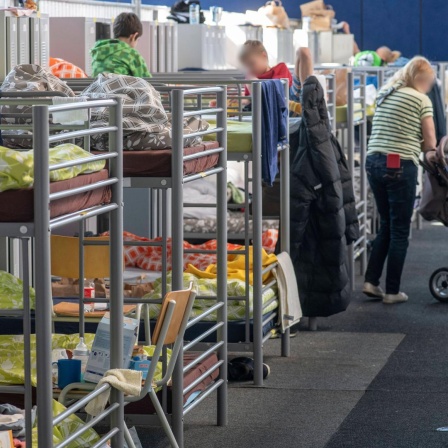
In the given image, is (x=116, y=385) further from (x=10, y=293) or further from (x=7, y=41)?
(x=7, y=41)

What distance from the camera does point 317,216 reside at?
5969 mm

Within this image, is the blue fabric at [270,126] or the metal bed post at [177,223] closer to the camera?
the metal bed post at [177,223]

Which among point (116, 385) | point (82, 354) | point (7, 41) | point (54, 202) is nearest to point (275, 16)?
point (7, 41)

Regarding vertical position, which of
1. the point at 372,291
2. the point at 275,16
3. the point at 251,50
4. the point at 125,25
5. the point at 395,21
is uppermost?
the point at 395,21

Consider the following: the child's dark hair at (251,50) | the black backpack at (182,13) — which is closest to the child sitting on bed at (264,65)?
the child's dark hair at (251,50)

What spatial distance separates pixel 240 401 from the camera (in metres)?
4.87

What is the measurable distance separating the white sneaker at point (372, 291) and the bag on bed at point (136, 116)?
3342 millimetres

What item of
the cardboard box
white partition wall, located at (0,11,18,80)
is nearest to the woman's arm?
white partition wall, located at (0,11,18,80)

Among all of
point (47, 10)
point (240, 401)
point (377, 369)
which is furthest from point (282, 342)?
point (47, 10)

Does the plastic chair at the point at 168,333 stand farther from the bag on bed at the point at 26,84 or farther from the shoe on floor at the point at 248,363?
the shoe on floor at the point at 248,363

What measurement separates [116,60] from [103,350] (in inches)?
126

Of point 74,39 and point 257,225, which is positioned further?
point 74,39

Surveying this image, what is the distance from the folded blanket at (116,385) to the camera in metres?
3.09

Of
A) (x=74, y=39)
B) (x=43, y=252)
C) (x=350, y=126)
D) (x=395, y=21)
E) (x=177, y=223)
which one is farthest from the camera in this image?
(x=395, y=21)
